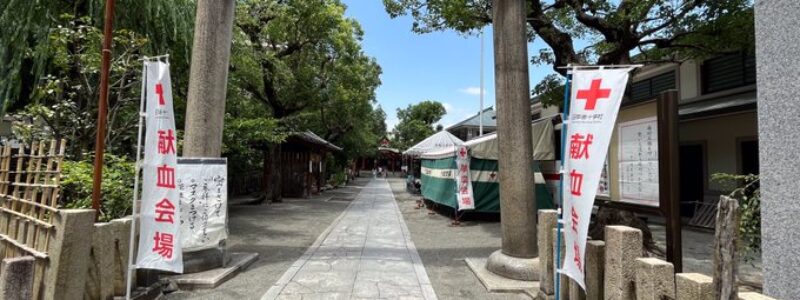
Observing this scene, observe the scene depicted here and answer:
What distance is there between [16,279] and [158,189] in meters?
1.71

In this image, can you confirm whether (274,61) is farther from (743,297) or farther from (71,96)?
(743,297)

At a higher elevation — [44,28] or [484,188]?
[44,28]

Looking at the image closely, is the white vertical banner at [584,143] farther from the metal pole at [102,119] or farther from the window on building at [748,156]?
the window on building at [748,156]

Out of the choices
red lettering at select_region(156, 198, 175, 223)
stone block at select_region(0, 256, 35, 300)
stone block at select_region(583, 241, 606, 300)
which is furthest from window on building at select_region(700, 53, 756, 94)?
stone block at select_region(0, 256, 35, 300)

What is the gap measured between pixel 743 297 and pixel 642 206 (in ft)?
5.89

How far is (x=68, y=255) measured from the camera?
3.79m

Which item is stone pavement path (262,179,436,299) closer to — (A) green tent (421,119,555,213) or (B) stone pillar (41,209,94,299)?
(B) stone pillar (41,209,94,299)

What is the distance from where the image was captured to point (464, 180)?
11.6 m

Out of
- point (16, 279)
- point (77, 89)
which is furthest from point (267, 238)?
point (16, 279)

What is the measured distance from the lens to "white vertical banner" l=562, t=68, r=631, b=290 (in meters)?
3.47

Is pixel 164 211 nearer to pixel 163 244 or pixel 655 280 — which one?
pixel 163 244

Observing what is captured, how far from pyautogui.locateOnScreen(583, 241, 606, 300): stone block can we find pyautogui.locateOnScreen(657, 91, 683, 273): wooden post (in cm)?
50

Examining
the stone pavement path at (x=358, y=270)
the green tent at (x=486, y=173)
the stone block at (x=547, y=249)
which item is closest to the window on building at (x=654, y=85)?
the green tent at (x=486, y=173)

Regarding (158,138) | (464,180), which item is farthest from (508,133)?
(464,180)
